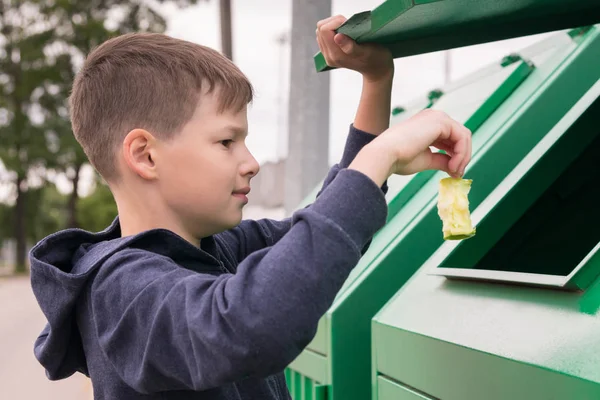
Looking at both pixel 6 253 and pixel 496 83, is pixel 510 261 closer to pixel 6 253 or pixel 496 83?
pixel 496 83

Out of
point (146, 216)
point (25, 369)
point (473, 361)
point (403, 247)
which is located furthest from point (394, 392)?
point (25, 369)

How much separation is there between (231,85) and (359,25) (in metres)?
0.24

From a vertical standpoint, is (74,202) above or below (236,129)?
below

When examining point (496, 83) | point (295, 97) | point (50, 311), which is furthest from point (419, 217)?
point (295, 97)

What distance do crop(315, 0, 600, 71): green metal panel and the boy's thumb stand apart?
15 mm

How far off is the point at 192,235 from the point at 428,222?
0.86 metres

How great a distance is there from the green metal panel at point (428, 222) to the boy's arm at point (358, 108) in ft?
1.12

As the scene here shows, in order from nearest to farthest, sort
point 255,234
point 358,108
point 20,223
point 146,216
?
point 146,216, point 358,108, point 255,234, point 20,223

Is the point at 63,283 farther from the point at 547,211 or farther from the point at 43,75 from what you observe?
the point at 43,75

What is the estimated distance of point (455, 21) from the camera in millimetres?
1236

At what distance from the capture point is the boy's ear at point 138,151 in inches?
50.4

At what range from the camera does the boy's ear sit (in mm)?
1281

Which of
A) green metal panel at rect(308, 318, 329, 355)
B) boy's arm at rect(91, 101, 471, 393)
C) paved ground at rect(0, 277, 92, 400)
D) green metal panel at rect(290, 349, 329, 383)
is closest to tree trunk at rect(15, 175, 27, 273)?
paved ground at rect(0, 277, 92, 400)

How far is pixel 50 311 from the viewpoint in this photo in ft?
4.22
